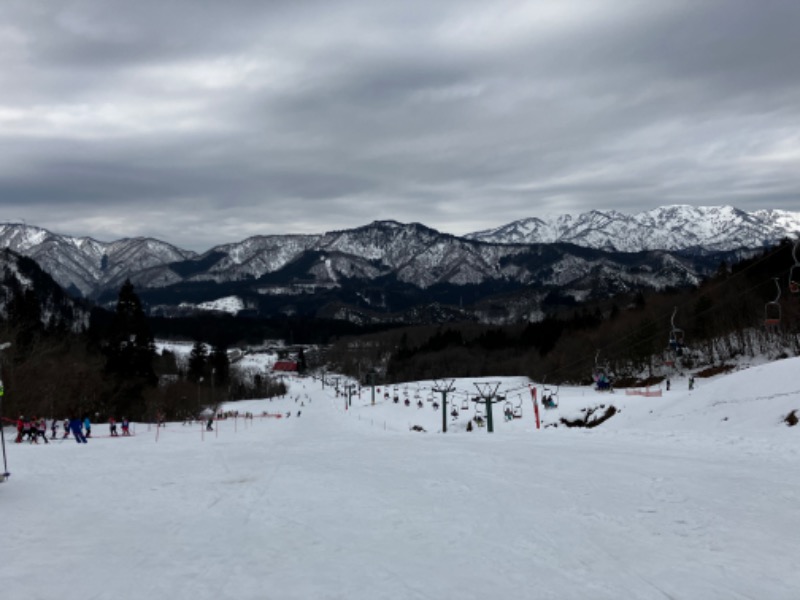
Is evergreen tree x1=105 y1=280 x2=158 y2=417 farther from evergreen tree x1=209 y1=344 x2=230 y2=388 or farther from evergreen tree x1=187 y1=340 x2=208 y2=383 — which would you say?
evergreen tree x1=209 y1=344 x2=230 y2=388

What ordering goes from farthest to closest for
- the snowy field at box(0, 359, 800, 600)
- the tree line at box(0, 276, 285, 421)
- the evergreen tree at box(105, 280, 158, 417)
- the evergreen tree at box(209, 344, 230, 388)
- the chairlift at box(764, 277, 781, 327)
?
the evergreen tree at box(209, 344, 230, 388) → the evergreen tree at box(105, 280, 158, 417) → the tree line at box(0, 276, 285, 421) → the chairlift at box(764, 277, 781, 327) → the snowy field at box(0, 359, 800, 600)

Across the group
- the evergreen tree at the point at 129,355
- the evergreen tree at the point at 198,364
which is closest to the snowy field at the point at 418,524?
the evergreen tree at the point at 129,355

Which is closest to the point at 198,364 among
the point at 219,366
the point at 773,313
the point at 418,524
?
the point at 219,366

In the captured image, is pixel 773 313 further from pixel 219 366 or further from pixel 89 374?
pixel 219 366

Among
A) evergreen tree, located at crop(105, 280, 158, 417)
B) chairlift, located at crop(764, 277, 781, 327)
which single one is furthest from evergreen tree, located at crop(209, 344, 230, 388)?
chairlift, located at crop(764, 277, 781, 327)

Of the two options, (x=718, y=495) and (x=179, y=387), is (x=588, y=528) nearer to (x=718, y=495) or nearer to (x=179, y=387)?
(x=718, y=495)

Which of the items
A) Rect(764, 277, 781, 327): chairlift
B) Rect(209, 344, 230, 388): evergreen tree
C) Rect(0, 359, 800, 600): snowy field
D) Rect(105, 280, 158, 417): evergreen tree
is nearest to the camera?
Rect(0, 359, 800, 600): snowy field

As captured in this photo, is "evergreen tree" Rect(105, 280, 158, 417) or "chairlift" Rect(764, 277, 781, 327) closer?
"chairlift" Rect(764, 277, 781, 327)

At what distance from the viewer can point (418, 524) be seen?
11.1m

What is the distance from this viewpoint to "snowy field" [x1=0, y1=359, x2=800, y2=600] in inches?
316

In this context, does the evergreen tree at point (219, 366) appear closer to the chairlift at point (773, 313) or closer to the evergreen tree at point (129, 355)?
the evergreen tree at point (129, 355)

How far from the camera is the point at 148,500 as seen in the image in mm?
13867

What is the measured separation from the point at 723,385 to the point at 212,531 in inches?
1104

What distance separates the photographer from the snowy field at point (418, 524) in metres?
8.04
